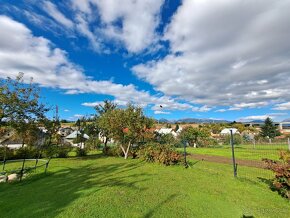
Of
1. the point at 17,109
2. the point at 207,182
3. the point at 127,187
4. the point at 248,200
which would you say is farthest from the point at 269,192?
the point at 17,109

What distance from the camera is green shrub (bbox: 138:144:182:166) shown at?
12633 millimetres

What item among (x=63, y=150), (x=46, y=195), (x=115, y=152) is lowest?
(x=46, y=195)

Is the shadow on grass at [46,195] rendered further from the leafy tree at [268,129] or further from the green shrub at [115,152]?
the leafy tree at [268,129]

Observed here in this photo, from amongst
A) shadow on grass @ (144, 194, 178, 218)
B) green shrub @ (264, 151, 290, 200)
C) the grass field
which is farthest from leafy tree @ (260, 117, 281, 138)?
shadow on grass @ (144, 194, 178, 218)

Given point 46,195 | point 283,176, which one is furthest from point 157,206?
point 283,176

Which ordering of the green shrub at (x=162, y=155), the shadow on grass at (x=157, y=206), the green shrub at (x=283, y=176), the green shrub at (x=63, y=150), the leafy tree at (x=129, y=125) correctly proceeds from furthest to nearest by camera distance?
the leafy tree at (x=129, y=125), the green shrub at (x=63, y=150), the green shrub at (x=162, y=155), the green shrub at (x=283, y=176), the shadow on grass at (x=157, y=206)

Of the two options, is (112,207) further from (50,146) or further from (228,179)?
(50,146)

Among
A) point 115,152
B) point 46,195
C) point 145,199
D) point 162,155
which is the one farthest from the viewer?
point 115,152

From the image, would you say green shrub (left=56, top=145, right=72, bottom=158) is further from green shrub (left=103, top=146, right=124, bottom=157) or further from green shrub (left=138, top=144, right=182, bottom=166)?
green shrub (left=138, top=144, right=182, bottom=166)

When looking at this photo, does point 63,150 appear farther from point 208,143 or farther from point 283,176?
point 208,143

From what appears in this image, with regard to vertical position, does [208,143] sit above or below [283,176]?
above

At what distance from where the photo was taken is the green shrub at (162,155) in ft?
41.4

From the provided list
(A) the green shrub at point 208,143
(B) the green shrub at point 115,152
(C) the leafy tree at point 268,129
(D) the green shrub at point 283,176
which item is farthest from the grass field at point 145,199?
(C) the leafy tree at point 268,129

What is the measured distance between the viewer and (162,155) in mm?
13016
